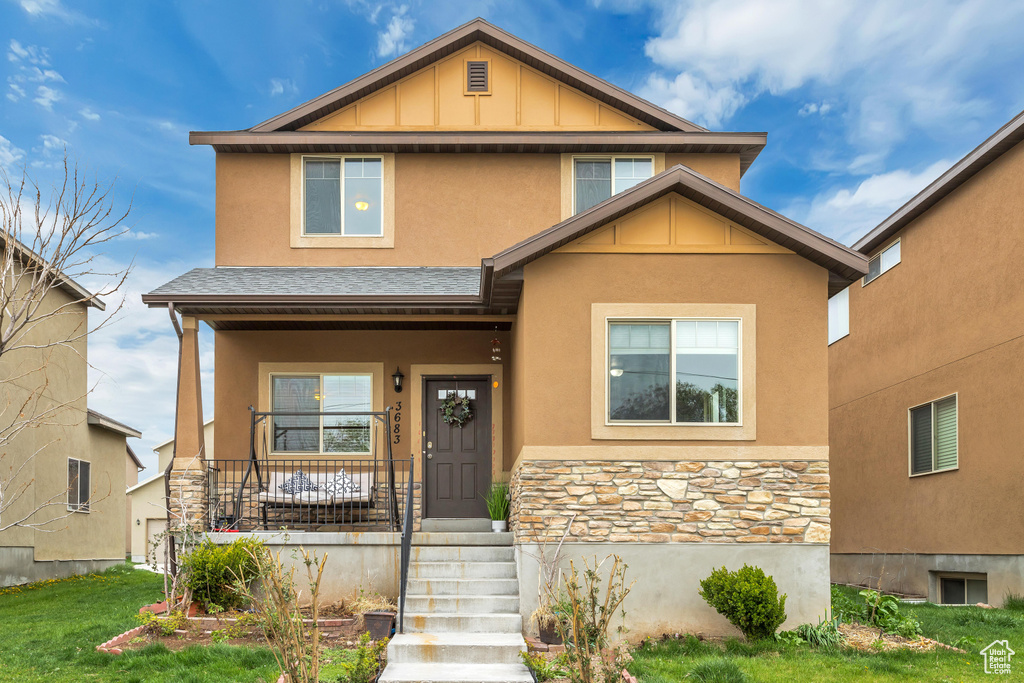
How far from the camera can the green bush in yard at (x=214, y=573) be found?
29.4 feet

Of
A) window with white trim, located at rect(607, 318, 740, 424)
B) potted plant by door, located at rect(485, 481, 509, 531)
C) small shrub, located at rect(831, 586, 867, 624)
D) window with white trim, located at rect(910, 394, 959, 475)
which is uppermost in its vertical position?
window with white trim, located at rect(607, 318, 740, 424)

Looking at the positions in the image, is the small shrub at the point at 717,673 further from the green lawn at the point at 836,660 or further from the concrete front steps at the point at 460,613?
the concrete front steps at the point at 460,613

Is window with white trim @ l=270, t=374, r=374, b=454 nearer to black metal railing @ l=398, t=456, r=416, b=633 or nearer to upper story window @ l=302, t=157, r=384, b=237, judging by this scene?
upper story window @ l=302, t=157, r=384, b=237

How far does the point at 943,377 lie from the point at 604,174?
605cm

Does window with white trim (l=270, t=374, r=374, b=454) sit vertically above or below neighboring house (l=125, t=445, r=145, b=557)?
above

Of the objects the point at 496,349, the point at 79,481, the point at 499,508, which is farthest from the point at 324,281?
the point at 79,481

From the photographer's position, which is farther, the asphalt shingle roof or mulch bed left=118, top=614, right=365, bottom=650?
the asphalt shingle roof

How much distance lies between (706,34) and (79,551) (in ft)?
53.8

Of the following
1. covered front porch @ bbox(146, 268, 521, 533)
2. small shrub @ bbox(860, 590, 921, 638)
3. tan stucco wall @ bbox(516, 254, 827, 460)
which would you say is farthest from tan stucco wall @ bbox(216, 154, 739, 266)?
small shrub @ bbox(860, 590, 921, 638)

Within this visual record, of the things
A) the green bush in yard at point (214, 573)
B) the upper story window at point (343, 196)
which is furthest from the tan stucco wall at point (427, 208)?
the green bush in yard at point (214, 573)

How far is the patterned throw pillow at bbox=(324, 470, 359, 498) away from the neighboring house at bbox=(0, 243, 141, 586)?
4.15 metres

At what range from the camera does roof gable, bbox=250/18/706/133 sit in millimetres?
13008

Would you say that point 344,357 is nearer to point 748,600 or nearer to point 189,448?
point 189,448

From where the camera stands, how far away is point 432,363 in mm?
12414
